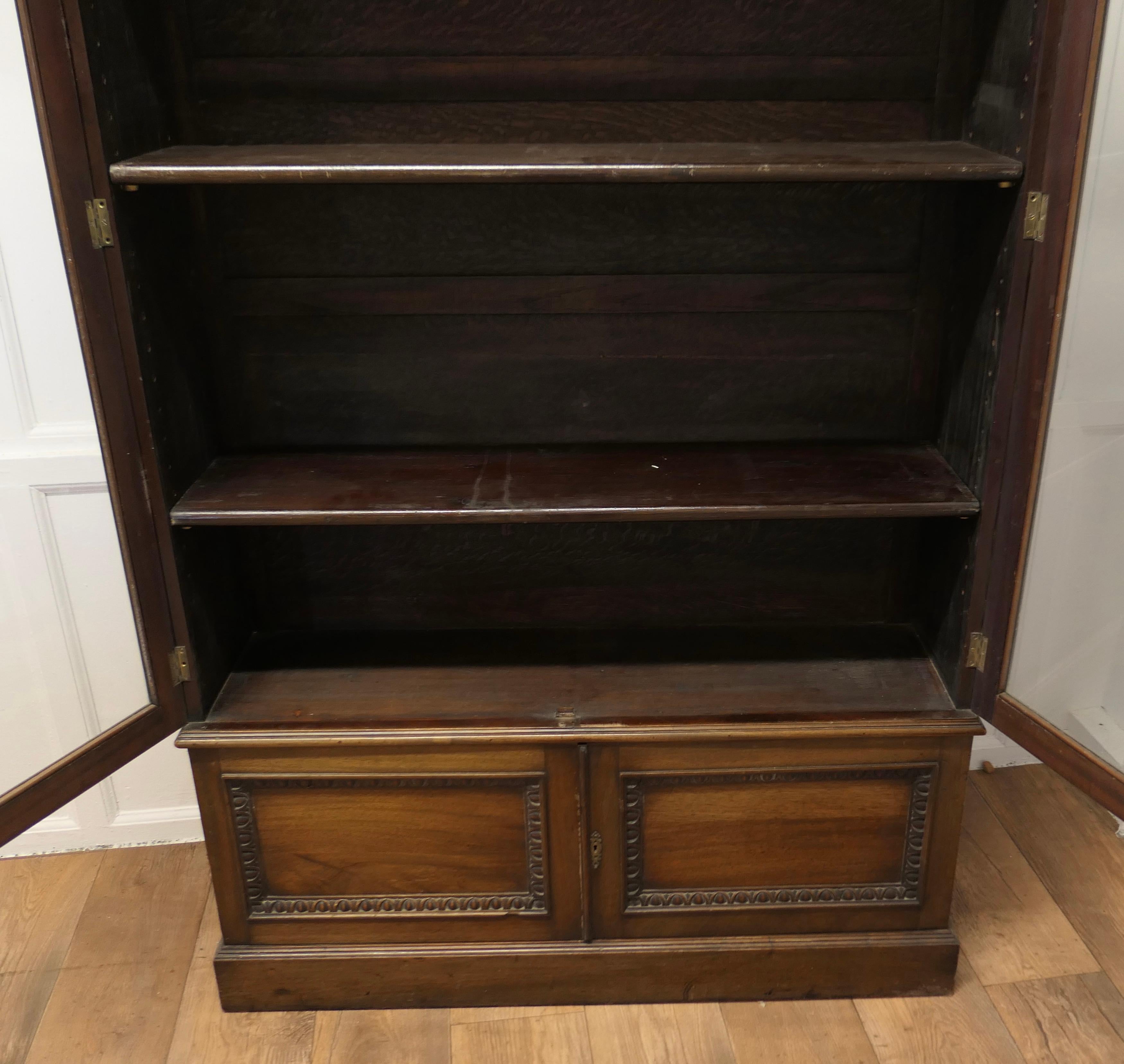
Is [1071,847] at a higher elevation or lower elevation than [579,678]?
Result: lower

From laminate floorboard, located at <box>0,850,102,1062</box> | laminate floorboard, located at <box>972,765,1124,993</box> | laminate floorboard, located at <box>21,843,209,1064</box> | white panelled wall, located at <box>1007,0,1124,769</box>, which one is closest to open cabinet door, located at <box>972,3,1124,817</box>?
white panelled wall, located at <box>1007,0,1124,769</box>

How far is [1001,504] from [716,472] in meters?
0.43

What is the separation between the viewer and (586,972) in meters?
1.88

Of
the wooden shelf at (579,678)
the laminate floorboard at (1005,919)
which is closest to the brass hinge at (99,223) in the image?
the wooden shelf at (579,678)

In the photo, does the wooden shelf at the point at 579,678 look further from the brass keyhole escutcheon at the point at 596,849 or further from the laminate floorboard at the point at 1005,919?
the laminate floorboard at the point at 1005,919

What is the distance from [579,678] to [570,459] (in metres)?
0.38

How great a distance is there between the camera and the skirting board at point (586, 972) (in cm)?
187

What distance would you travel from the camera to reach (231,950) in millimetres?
1872

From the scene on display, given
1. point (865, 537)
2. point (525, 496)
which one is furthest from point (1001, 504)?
point (525, 496)

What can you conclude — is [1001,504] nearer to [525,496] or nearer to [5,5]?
[525,496]

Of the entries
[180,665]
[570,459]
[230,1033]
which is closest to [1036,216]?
[570,459]

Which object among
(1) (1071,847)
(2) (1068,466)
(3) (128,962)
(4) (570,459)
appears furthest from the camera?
(1) (1071,847)

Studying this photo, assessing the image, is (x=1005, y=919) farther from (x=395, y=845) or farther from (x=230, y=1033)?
(x=230, y=1033)

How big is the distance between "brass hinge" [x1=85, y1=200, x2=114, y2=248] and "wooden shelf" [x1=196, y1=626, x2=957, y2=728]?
2.50 feet
